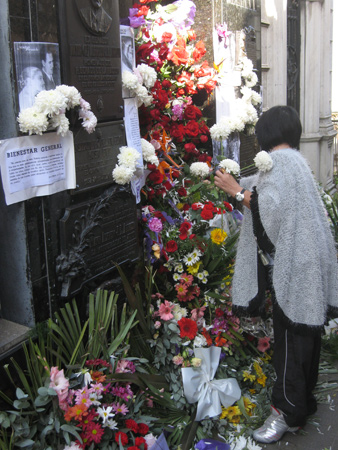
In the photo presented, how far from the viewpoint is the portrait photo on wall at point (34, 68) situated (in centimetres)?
253

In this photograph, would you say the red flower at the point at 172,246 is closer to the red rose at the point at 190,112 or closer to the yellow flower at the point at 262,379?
the yellow flower at the point at 262,379

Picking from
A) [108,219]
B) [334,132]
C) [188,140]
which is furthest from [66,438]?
[334,132]

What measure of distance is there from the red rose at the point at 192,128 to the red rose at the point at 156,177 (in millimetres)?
668

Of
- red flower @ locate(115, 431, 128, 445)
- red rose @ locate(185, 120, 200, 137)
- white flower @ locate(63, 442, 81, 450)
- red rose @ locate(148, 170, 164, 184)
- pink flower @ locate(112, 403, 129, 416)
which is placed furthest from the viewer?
red rose @ locate(185, 120, 200, 137)

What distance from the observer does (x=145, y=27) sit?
3.93 m

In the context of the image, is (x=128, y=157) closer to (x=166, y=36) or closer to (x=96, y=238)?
(x=96, y=238)

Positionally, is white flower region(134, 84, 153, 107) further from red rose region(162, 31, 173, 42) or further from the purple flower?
the purple flower

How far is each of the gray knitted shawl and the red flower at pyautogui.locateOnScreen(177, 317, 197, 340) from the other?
0.59 metres

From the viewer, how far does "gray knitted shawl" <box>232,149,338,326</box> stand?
2732mm

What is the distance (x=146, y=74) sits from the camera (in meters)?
3.61

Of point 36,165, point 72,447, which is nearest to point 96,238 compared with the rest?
point 36,165

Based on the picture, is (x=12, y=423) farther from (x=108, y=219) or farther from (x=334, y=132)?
(x=334, y=132)

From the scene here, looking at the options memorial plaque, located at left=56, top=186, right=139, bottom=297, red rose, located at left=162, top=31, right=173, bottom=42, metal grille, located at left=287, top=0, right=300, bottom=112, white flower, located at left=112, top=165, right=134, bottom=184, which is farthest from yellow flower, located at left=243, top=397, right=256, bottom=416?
metal grille, located at left=287, top=0, right=300, bottom=112

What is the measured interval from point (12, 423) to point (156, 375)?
918 mm
